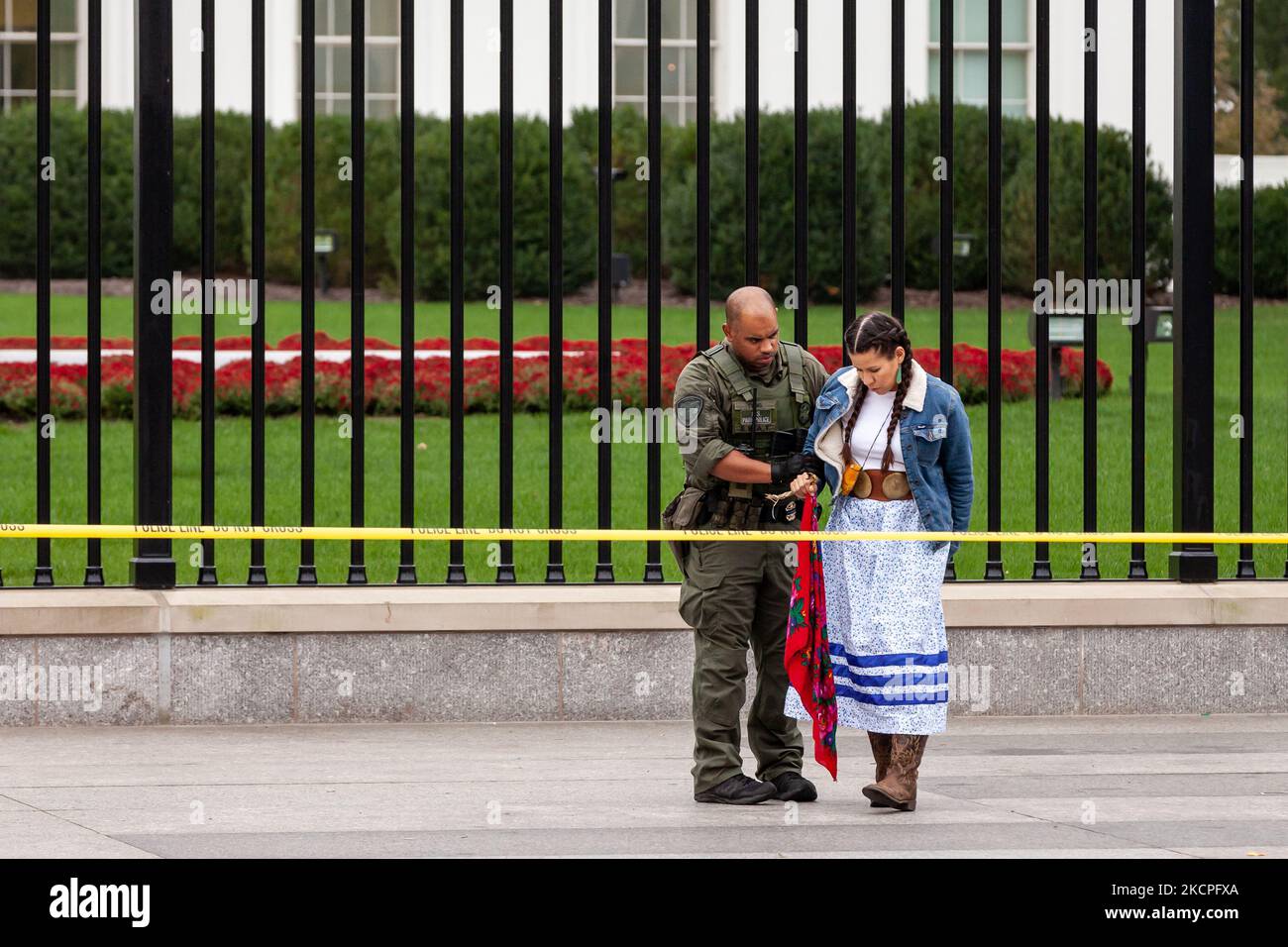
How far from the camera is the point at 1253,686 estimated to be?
8766mm

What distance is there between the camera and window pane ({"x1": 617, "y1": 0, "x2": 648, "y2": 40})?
32625mm

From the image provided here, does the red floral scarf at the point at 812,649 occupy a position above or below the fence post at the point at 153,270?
below

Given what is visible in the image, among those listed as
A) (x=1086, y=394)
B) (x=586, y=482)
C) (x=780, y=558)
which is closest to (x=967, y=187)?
(x=586, y=482)

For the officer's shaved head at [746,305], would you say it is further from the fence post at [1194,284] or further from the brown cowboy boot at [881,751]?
the fence post at [1194,284]

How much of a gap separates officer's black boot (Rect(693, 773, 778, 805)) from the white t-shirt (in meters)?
1.17

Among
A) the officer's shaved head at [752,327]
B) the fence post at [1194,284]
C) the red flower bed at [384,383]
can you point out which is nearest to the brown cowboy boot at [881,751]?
the officer's shaved head at [752,327]

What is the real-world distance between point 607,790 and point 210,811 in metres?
1.40

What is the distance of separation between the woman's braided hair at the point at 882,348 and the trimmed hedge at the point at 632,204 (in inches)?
677

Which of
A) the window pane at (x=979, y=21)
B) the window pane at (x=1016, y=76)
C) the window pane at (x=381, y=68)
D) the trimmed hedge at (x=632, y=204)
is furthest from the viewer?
the window pane at (x=381, y=68)

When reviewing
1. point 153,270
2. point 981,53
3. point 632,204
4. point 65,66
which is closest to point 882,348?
point 153,270

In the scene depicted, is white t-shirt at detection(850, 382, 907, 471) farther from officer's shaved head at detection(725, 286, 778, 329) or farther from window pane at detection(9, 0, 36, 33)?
window pane at detection(9, 0, 36, 33)

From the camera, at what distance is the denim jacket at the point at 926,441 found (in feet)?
22.8

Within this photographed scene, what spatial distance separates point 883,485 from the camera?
7.01 metres

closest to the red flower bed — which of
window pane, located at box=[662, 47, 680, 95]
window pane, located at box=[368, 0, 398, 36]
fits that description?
window pane, located at box=[662, 47, 680, 95]
